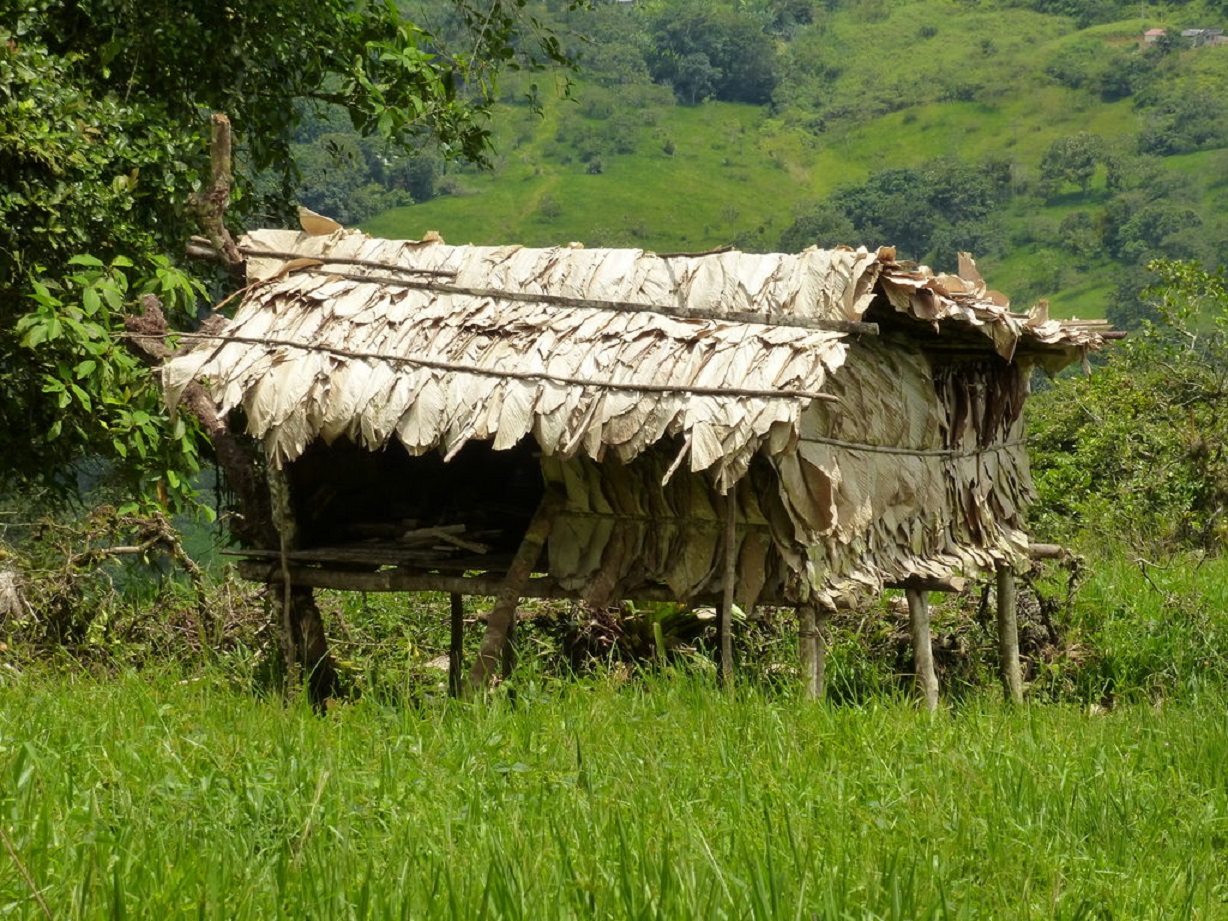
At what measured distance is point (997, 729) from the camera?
5.30 meters

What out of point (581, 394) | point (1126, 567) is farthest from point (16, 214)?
point (1126, 567)

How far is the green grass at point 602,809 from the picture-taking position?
10.0 feet

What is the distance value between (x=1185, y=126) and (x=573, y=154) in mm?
24519

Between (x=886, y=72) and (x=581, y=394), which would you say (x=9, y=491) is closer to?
(x=581, y=394)

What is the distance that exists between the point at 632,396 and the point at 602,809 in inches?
88.9

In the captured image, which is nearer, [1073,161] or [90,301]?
[90,301]

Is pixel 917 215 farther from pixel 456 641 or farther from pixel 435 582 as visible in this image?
pixel 435 582

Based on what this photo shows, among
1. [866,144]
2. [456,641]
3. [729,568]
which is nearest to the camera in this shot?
[729,568]

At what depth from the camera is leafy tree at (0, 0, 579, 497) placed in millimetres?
7508

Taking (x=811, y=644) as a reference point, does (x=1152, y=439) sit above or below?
above

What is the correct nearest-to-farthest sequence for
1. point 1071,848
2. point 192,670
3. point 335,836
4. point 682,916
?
point 682,916, point 335,836, point 1071,848, point 192,670

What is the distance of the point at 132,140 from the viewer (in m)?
8.70

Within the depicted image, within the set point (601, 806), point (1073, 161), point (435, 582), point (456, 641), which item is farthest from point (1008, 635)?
point (1073, 161)

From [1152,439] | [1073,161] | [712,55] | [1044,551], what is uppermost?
[712,55]
